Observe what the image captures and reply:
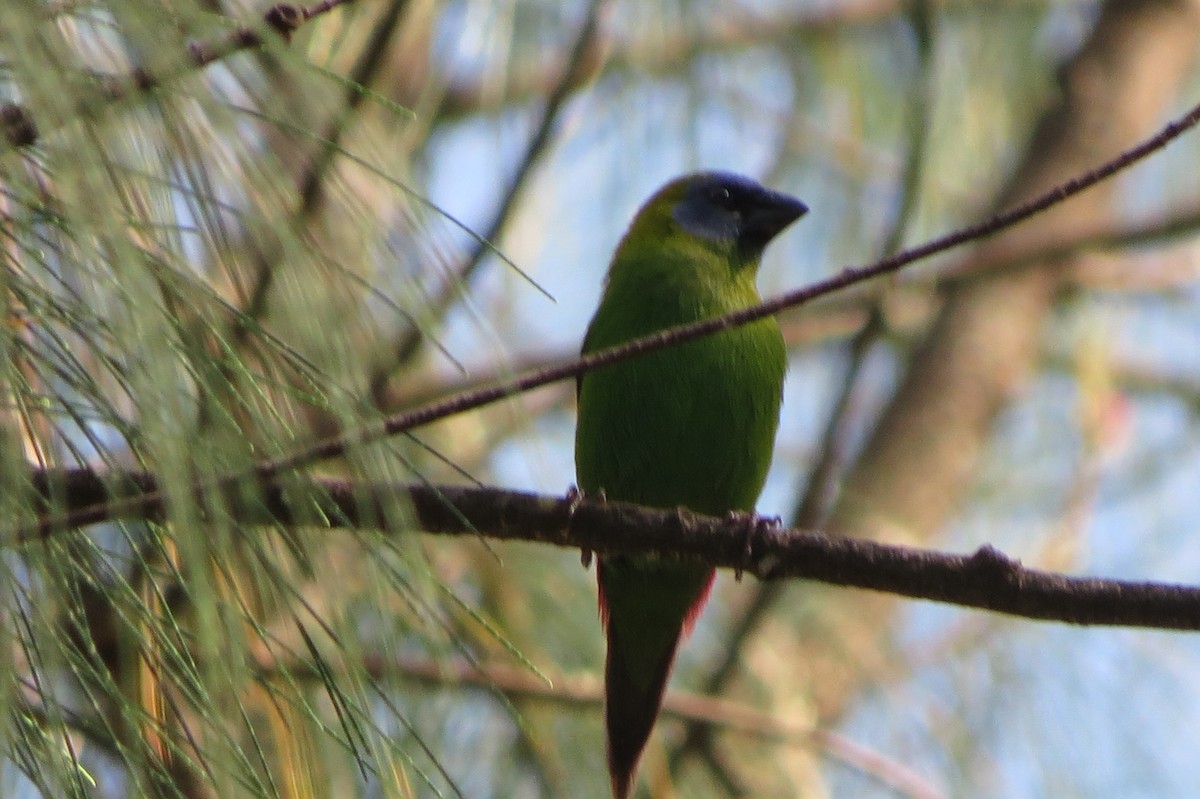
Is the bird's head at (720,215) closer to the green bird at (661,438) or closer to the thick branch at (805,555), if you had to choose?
the green bird at (661,438)

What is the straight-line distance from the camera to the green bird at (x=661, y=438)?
304 cm

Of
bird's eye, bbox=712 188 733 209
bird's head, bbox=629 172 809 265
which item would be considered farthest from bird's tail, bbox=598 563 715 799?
bird's eye, bbox=712 188 733 209

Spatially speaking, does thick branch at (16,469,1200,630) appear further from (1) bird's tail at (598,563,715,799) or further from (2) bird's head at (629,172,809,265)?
(2) bird's head at (629,172,809,265)

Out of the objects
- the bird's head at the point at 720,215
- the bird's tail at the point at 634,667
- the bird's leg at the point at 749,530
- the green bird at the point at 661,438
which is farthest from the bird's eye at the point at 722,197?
the bird's leg at the point at 749,530

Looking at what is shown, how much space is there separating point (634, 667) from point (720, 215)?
110cm

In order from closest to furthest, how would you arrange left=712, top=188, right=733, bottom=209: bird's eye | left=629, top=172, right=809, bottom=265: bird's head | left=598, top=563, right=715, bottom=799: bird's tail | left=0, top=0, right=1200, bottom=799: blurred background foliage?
1. left=0, top=0, right=1200, bottom=799: blurred background foliage
2. left=598, top=563, right=715, bottom=799: bird's tail
3. left=629, top=172, right=809, bottom=265: bird's head
4. left=712, top=188, right=733, bottom=209: bird's eye

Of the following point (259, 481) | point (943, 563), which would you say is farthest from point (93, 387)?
point (943, 563)

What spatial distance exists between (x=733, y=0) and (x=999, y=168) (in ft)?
6.30

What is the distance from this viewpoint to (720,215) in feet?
12.0

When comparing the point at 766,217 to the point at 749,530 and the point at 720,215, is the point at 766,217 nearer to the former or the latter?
the point at 720,215

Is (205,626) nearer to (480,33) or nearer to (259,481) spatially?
(259,481)

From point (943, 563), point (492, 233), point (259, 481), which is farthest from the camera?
point (492, 233)

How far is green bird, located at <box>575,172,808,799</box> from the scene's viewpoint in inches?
120

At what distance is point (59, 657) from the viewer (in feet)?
4.72
